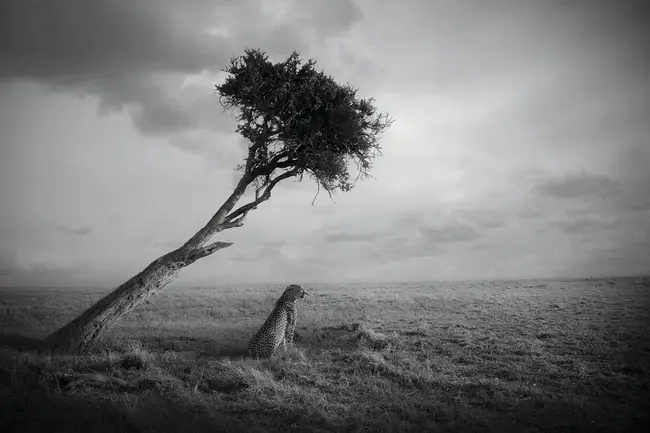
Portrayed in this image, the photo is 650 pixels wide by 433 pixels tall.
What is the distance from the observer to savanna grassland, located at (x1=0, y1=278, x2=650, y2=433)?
6957 mm

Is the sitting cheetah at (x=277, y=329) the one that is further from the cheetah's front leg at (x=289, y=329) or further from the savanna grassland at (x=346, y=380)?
the savanna grassland at (x=346, y=380)

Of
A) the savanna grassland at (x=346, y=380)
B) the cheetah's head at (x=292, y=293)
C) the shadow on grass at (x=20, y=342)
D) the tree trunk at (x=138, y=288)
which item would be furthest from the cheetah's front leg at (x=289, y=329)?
the shadow on grass at (x=20, y=342)

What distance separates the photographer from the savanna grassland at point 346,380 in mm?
6957

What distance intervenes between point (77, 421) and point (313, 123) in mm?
12194

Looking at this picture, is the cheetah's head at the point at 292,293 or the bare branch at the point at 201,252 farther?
the bare branch at the point at 201,252

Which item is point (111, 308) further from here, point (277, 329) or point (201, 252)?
point (277, 329)

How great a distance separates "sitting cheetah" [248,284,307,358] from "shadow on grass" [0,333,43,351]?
680cm

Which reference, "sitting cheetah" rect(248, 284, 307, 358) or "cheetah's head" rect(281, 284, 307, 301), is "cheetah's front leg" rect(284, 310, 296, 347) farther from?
"cheetah's head" rect(281, 284, 307, 301)

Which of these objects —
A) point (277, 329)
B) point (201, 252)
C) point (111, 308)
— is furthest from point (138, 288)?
point (277, 329)

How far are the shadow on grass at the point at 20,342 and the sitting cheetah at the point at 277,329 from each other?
22.3 feet

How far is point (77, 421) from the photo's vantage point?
6656 mm

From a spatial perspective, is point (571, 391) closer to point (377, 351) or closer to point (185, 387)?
point (377, 351)

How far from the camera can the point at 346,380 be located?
9.39 meters

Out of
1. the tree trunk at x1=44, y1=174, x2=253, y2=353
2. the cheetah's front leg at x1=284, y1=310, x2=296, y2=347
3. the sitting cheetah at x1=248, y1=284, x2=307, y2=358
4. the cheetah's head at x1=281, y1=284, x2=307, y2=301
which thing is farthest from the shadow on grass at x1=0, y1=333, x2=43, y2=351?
the cheetah's head at x1=281, y1=284, x2=307, y2=301
